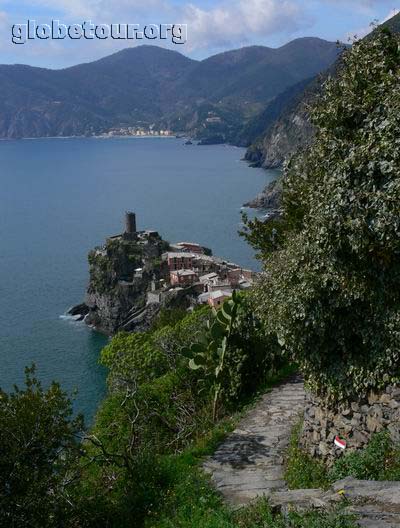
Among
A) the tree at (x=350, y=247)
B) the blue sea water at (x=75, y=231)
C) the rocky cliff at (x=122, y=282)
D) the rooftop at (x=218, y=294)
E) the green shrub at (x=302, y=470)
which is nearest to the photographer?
the tree at (x=350, y=247)

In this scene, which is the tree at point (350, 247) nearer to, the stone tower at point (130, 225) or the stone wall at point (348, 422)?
the stone wall at point (348, 422)

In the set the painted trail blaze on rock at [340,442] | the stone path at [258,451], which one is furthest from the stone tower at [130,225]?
the painted trail blaze on rock at [340,442]

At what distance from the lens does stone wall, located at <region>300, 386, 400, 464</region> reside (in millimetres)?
8164

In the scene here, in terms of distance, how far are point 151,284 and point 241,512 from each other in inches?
2599

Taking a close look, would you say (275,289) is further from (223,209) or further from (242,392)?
(223,209)

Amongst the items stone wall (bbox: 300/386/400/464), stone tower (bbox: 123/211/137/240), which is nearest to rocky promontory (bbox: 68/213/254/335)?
stone tower (bbox: 123/211/137/240)

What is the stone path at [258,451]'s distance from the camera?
888cm

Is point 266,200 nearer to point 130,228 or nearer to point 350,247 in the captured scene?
point 130,228

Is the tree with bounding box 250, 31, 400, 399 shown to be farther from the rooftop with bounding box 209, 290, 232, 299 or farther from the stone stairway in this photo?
the rooftop with bounding box 209, 290, 232, 299

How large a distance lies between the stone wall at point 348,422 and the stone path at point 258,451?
2.43ft

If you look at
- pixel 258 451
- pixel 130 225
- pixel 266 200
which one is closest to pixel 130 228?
pixel 130 225

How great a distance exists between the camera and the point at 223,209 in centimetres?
11656

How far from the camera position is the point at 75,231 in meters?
102

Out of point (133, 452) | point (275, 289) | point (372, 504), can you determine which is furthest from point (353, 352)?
point (133, 452)
